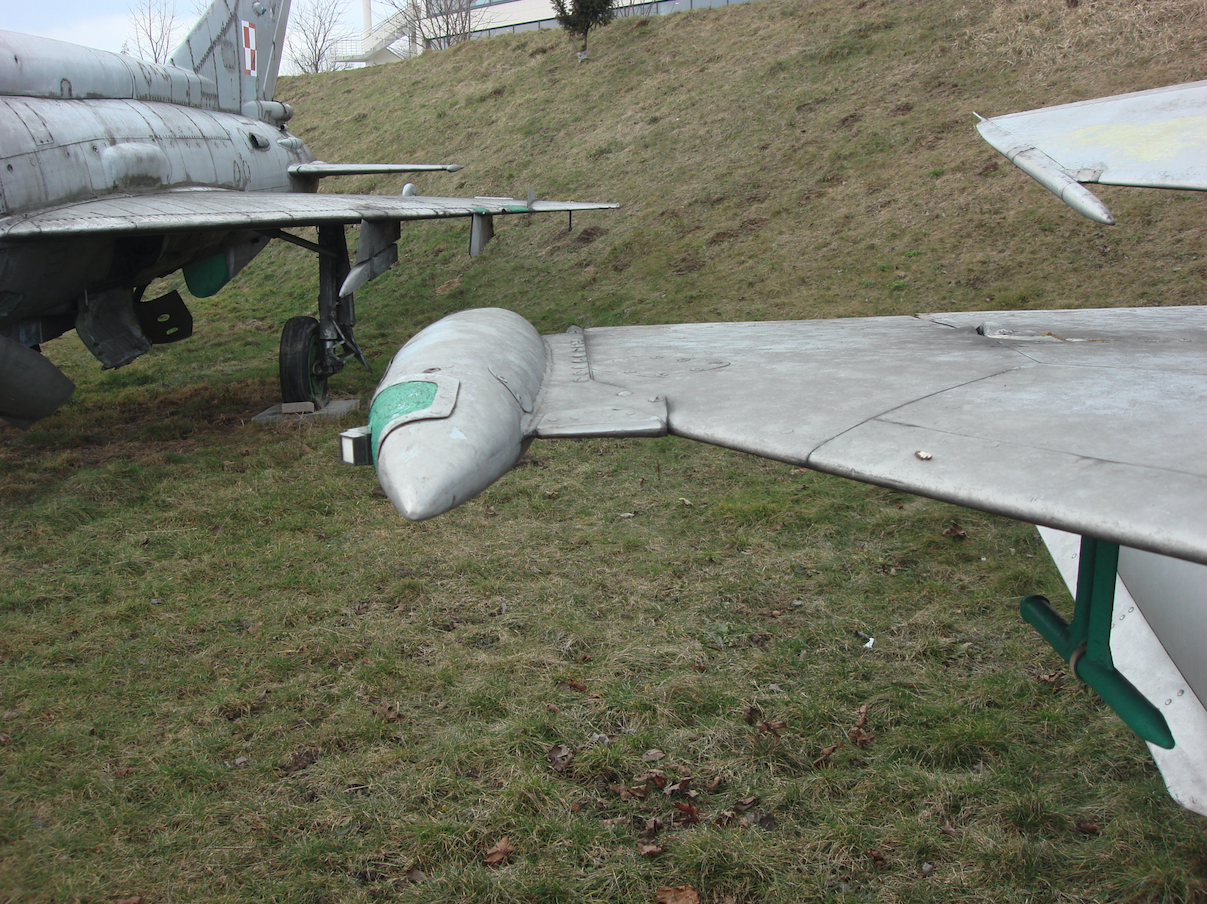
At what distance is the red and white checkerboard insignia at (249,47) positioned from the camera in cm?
1189

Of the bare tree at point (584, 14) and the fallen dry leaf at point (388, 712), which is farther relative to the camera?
the bare tree at point (584, 14)

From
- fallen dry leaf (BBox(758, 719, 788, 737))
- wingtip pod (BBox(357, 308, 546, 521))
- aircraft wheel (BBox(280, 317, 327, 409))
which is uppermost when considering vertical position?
wingtip pod (BBox(357, 308, 546, 521))

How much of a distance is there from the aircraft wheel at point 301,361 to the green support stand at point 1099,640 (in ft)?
29.8

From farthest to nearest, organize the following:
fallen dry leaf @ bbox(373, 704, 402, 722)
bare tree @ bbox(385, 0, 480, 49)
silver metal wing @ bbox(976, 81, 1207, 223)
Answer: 1. bare tree @ bbox(385, 0, 480, 49)
2. fallen dry leaf @ bbox(373, 704, 402, 722)
3. silver metal wing @ bbox(976, 81, 1207, 223)

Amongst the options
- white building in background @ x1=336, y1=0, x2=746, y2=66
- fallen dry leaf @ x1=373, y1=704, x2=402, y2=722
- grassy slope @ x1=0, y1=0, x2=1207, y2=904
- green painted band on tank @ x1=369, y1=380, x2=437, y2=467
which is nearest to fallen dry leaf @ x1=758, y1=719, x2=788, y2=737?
grassy slope @ x1=0, y1=0, x2=1207, y2=904

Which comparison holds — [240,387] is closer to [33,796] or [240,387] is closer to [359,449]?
[33,796]

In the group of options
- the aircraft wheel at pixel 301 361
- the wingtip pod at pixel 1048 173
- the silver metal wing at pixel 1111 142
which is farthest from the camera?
the aircraft wheel at pixel 301 361

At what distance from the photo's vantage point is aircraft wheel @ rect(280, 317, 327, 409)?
1019 centimetres

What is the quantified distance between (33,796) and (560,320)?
1088 cm

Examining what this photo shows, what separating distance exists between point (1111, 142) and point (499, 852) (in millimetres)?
3887

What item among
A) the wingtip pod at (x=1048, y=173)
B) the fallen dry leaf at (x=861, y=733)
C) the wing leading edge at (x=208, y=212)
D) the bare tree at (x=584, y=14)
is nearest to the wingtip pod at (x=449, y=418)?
the wingtip pod at (x=1048, y=173)

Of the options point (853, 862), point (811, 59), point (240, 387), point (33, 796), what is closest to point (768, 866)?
point (853, 862)

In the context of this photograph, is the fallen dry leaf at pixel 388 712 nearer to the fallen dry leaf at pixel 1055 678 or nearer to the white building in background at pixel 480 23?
the fallen dry leaf at pixel 1055 678

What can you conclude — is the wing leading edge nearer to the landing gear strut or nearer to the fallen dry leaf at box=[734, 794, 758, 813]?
the landing gear strut
